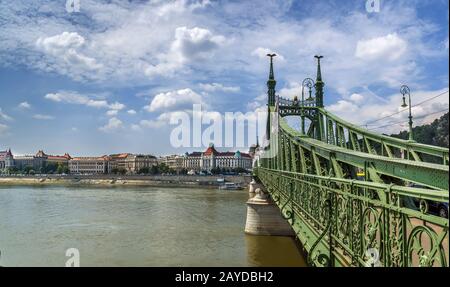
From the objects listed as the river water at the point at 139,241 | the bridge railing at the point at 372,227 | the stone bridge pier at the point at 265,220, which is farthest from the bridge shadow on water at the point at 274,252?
the bridge railing at the point at 372,227

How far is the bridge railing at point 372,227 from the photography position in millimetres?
3807

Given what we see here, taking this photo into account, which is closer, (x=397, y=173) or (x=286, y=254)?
(x=397, y=173)

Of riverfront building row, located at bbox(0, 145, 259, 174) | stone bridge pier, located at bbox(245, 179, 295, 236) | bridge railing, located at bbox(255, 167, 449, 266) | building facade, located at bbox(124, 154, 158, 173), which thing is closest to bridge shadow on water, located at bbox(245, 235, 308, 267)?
stone bridge pier, located at bbox(245, 179, 295, 236)

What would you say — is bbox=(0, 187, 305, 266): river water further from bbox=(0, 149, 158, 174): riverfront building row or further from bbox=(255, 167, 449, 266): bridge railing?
bbox=(0, 149, 158, 174): riverfront building row

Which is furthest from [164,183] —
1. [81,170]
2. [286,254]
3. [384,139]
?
[384,139]

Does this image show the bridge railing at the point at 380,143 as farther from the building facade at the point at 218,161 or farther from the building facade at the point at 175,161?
the building facade at the point at 175,161

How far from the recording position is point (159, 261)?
59.8 feet

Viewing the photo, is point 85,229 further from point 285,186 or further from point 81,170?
point 81,170

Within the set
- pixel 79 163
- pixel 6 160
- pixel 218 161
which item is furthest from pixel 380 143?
pixel 6 160

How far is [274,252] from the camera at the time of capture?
66.1ft

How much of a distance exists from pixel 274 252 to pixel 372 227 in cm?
1568

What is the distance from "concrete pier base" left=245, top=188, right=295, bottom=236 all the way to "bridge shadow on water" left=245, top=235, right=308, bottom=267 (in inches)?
16.3

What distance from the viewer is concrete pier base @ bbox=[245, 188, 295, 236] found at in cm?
2361
